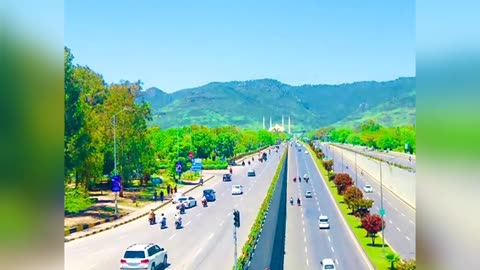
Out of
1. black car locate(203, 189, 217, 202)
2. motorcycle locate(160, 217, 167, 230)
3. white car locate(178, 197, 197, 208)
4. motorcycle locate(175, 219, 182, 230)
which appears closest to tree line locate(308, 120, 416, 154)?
black car locate(203, 189, 217, 202)

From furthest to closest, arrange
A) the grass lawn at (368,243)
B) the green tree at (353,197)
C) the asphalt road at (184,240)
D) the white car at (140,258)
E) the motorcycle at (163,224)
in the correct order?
1. the green tree at (353,197)
2. the motorcycle at (163,224)
3. the grass lawn at (368,243)
4. the asphalt road at (184,240)
5. the white car at (140,258)

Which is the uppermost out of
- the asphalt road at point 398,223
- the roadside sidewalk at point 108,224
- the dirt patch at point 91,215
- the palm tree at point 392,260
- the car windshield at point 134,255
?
the car windshield at point 134,255

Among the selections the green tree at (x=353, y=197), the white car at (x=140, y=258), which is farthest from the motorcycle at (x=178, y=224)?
the green tree at (x=353, y=197)

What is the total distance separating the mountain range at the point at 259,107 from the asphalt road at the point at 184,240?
3539 cm

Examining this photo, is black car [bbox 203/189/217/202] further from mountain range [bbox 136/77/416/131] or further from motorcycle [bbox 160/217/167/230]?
mountain range [bbox 136/77/416/131]

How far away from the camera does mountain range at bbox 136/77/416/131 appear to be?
87.4m

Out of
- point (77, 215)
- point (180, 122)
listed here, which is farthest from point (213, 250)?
point (180, 122)

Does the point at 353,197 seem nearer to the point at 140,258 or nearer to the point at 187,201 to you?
the point at 187,201

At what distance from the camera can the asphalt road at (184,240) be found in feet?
44.8

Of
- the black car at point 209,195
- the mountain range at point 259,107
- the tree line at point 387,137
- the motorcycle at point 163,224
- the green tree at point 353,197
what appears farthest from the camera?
the mountain range at point 259,107

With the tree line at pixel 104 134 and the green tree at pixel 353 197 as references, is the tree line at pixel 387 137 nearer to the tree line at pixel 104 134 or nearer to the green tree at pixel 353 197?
the green tree at pixel 353 197

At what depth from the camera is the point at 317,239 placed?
1961 centimetres

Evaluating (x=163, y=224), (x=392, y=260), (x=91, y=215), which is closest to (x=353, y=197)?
(x=163, y=224)
